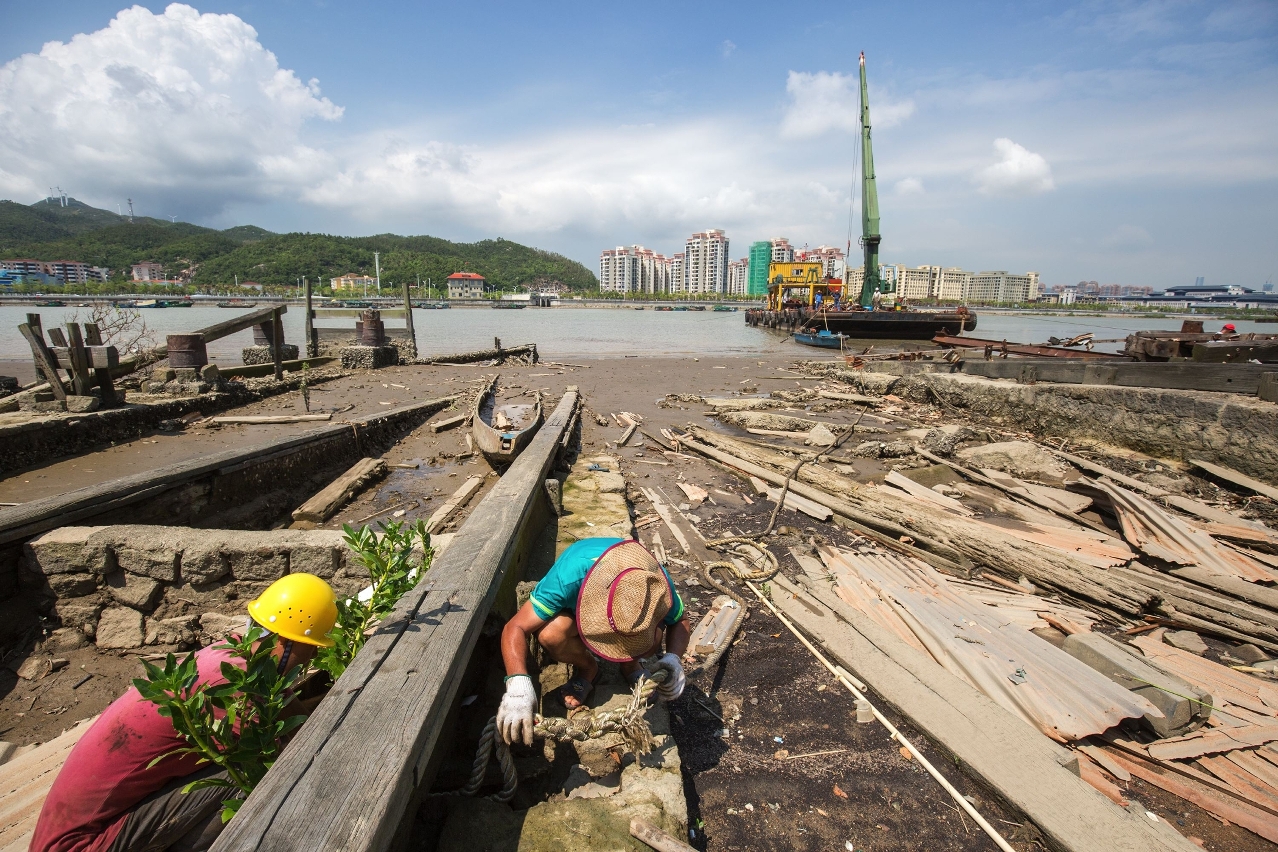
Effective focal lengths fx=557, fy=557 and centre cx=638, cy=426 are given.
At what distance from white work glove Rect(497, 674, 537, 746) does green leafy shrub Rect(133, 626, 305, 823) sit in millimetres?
734

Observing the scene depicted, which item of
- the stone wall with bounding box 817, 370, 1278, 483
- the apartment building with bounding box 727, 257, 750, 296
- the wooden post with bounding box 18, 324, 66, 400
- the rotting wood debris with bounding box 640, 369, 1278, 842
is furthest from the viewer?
the apartment building with bounding box 727, 257, 750, 296

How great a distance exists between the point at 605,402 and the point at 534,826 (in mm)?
11260

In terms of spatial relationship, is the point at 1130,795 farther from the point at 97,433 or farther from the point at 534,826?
the point at 97,433

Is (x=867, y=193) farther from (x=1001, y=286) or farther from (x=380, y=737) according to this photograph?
(x=1001, y=286)

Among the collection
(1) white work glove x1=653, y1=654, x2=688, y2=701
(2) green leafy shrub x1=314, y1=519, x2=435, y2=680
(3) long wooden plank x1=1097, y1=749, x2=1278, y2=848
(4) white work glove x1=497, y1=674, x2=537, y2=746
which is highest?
(2) green leafy shrub x1=314, y1=519, x2=435, y2=680

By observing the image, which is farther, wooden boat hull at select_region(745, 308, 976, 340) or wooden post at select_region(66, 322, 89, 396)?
wooden boat hull at select_region(745, 308, 976, 340)

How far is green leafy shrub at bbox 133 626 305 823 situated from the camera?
1.75m

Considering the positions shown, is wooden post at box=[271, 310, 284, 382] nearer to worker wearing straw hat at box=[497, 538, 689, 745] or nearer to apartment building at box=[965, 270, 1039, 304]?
worker wearing straw hat at box=[497, 538, 689, 745]

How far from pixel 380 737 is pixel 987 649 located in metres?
3.45

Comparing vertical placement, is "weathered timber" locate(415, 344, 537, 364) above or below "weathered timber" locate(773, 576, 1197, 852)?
above

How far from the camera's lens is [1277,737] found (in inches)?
113

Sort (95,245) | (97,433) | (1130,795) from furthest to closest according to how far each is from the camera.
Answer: (95,245), (97,433), (1130,795)

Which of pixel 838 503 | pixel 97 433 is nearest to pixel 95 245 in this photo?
pixel 97 433

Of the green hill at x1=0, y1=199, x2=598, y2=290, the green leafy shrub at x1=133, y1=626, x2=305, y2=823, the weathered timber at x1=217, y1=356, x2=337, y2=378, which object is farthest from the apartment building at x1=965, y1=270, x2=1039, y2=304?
the green leafy shrub at x1=133, y1=626, x2=305, y2=823
